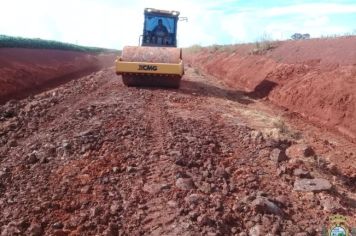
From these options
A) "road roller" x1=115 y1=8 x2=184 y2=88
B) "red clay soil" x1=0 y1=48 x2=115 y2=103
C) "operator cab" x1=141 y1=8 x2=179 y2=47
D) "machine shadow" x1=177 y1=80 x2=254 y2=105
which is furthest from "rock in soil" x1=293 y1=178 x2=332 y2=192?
"red clay soil" x1=0 y1=48 x2=115 y2=103

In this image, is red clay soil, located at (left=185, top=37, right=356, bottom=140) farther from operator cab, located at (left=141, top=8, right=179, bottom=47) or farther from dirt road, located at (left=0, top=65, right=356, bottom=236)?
operator cab, located at (left=141, top=8, right=179, bottom=47)

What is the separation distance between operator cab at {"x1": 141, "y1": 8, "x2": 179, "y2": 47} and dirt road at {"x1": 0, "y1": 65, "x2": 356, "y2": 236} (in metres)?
6.79

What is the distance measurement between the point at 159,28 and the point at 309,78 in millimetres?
5643

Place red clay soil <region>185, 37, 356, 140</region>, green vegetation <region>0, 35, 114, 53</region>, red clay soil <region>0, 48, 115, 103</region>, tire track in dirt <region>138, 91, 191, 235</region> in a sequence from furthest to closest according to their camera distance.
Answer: green vegetation <region>0, 35, 114, 53</region> → red clay soil <region>0, 48, 115, 103</region> → red clay soil <region>185, 37, 356, 140</region> → tire track in dirt <region>138, 91, 191, 235</region>

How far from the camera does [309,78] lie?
54.6 ft

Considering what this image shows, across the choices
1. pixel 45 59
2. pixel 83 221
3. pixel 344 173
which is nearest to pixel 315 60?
pixel 344 173

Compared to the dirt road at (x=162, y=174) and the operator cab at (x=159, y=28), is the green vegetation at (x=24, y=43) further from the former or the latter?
the dirt road at (x=162, y=174)

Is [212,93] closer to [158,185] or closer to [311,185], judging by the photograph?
[311,185]

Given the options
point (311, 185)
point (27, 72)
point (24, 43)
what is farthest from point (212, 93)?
point (24, 43)

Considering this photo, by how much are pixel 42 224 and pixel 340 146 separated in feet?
24.5

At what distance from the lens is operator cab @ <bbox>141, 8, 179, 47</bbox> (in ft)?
58.1

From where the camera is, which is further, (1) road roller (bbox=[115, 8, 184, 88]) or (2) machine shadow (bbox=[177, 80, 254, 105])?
(2) machine shadow (bbox=[177, 80, 254, 105])

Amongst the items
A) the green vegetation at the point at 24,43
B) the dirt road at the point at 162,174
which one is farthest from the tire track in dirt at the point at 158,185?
the green vegetation at the point at 24,43

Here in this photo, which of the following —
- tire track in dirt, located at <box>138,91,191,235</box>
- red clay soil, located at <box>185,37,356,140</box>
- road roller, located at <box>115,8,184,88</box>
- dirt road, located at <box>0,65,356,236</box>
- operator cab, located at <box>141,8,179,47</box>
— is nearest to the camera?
tire track in dirt, located at <box>138,91,191,235</box>
